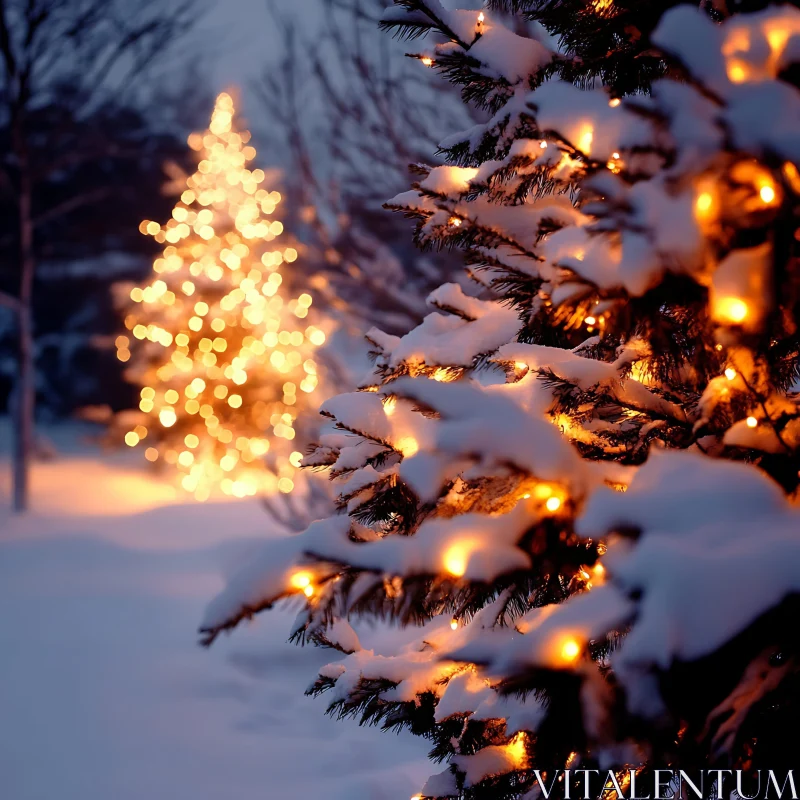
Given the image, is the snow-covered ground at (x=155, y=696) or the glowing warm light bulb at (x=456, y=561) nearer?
the glowing warm light bulb at (x=456, y=561)

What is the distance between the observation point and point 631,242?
127 centimetres

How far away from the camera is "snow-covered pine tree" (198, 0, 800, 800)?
44.5 inches

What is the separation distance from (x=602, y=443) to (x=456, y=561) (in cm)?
58

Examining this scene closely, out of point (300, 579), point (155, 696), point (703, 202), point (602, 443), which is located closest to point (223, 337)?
point (155, 696)

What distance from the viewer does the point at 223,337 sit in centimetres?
956

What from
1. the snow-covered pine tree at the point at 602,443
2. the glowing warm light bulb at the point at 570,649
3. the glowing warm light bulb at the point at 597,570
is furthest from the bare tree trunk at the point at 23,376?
the glowing warm light bulb at the point at 570,649

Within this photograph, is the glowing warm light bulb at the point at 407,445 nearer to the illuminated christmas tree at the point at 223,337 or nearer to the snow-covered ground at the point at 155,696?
the snow-covered ground at the point at 155,696

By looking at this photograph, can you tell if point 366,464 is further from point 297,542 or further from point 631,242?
point 631,242

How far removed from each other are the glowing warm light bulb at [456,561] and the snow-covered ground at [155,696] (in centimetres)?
228

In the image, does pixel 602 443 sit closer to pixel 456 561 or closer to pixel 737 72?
pixel 456 561

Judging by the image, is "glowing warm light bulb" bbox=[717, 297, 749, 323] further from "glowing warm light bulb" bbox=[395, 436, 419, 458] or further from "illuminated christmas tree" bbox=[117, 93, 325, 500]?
"illuminated christmas tree" bbox=[117, 93, 325, 500]

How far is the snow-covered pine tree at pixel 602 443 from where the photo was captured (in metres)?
1.13

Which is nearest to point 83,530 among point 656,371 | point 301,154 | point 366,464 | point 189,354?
point 189,354

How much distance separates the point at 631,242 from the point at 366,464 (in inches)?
34.8
